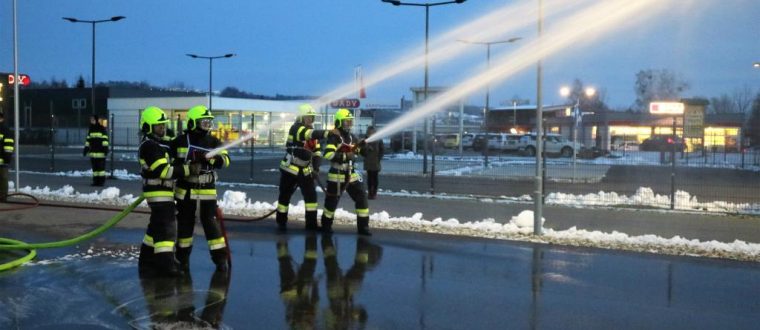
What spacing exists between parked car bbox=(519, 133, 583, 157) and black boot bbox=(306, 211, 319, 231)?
39.3 ft

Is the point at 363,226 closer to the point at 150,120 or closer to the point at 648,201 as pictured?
the point at 150,120

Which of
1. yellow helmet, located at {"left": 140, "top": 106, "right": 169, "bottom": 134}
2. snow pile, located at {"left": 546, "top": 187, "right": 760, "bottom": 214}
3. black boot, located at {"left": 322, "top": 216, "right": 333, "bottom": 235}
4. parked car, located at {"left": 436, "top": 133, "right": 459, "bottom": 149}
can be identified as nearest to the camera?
yellow helmet, located at {"left": 140, "top": 106, "right": 169, "bottom": 134}

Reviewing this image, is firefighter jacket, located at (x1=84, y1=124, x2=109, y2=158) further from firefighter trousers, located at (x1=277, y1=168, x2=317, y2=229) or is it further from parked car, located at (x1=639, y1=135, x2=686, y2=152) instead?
parked car, located at (x1=639, y1=135, x2=686, y2=152)

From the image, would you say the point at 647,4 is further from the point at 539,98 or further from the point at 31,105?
the point at 31,105

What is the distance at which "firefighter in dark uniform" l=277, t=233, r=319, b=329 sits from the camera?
6.24 m

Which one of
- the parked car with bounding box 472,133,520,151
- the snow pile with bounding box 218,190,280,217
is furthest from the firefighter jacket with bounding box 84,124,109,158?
the parked car with bounding box 472,133,520,151

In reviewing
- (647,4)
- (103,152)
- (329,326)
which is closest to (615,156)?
(647,4)

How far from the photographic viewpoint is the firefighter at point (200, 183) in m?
7.82

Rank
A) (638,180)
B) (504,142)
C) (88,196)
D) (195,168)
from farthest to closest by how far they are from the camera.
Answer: (504,142) → (638,180) → (88,196) → (195,168)

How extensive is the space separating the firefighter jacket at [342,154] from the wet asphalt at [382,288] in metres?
0.93

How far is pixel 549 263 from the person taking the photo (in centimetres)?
890

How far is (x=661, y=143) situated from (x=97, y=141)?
14.2 metres

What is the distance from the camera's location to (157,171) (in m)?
7.43

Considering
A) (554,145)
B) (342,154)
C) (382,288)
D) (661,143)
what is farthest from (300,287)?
(554,145)
